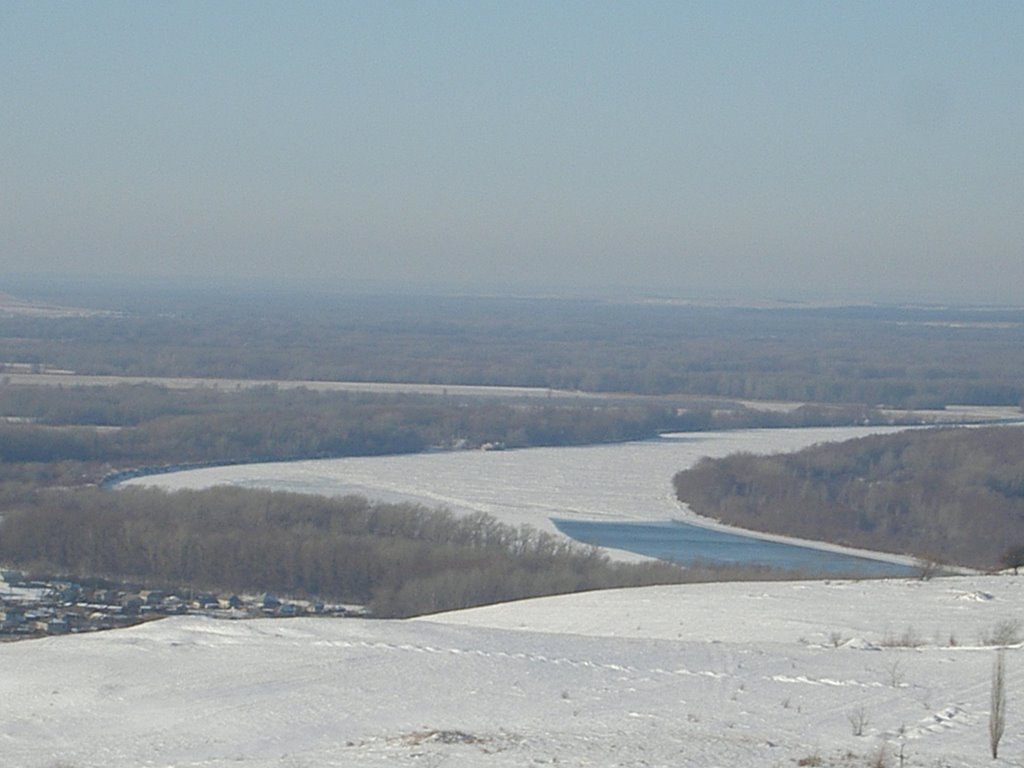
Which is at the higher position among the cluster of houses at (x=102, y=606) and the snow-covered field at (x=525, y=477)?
the cluster of houses at (x=102, y=606)

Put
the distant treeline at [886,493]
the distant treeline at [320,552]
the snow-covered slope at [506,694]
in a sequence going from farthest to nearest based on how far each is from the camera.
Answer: the distant treeline at [886,493] < the distant treeline at [320,552] < the snow-covered slope at [506,694]

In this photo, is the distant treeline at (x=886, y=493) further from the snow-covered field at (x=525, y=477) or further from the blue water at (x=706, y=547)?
the blue water at (x=706, y=547)

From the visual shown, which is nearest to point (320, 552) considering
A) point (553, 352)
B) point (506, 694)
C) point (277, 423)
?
point (506, 694)

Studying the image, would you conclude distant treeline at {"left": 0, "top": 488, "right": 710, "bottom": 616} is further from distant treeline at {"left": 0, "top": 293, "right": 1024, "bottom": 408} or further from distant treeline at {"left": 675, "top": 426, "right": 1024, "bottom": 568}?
distant treeline at {"left": 0, "top": 293, "right": 1024, "bottom": 408}

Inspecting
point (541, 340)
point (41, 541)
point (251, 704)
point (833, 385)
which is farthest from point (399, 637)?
point (541, 340)

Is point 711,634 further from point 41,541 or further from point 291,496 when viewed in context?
point 291,496

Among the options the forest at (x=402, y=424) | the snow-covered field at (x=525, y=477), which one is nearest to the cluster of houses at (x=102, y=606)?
the forest at (x=402, y=424)
